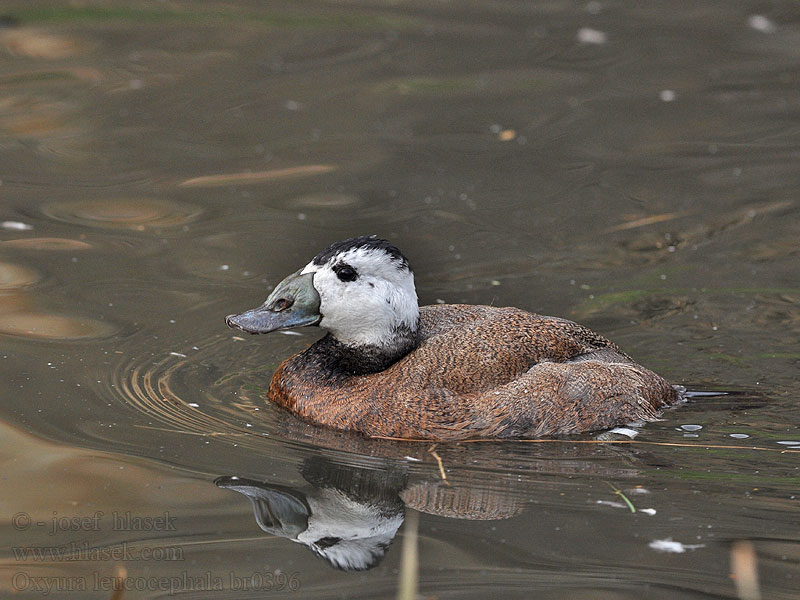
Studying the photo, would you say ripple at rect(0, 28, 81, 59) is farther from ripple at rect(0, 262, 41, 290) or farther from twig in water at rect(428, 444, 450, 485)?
twig in water at rect(428, 444, 450, 485)

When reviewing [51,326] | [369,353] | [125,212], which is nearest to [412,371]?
[369,353]

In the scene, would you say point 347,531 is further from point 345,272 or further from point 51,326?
point 51,326

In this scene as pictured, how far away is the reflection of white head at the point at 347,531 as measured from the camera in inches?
253

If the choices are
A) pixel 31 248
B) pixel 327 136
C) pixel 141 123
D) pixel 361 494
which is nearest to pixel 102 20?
pixel 141 123

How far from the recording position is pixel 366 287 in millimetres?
7926

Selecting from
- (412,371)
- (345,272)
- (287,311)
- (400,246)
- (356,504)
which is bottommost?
(400,246)

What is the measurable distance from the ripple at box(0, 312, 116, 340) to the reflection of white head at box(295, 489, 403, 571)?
9.80ft

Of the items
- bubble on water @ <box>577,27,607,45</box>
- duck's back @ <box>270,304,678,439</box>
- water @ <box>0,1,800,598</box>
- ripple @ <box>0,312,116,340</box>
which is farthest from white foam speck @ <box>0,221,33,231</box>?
bubble on water @ <box>577,27,607,45</box>

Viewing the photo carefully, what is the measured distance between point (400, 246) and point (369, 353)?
3.37 metres

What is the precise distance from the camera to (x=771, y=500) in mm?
6984

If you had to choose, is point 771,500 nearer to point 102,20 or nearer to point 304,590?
point 304,590

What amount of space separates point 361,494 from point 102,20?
35.9 feet

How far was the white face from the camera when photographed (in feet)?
26.0

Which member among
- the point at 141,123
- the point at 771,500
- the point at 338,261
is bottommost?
the point at 141,123
